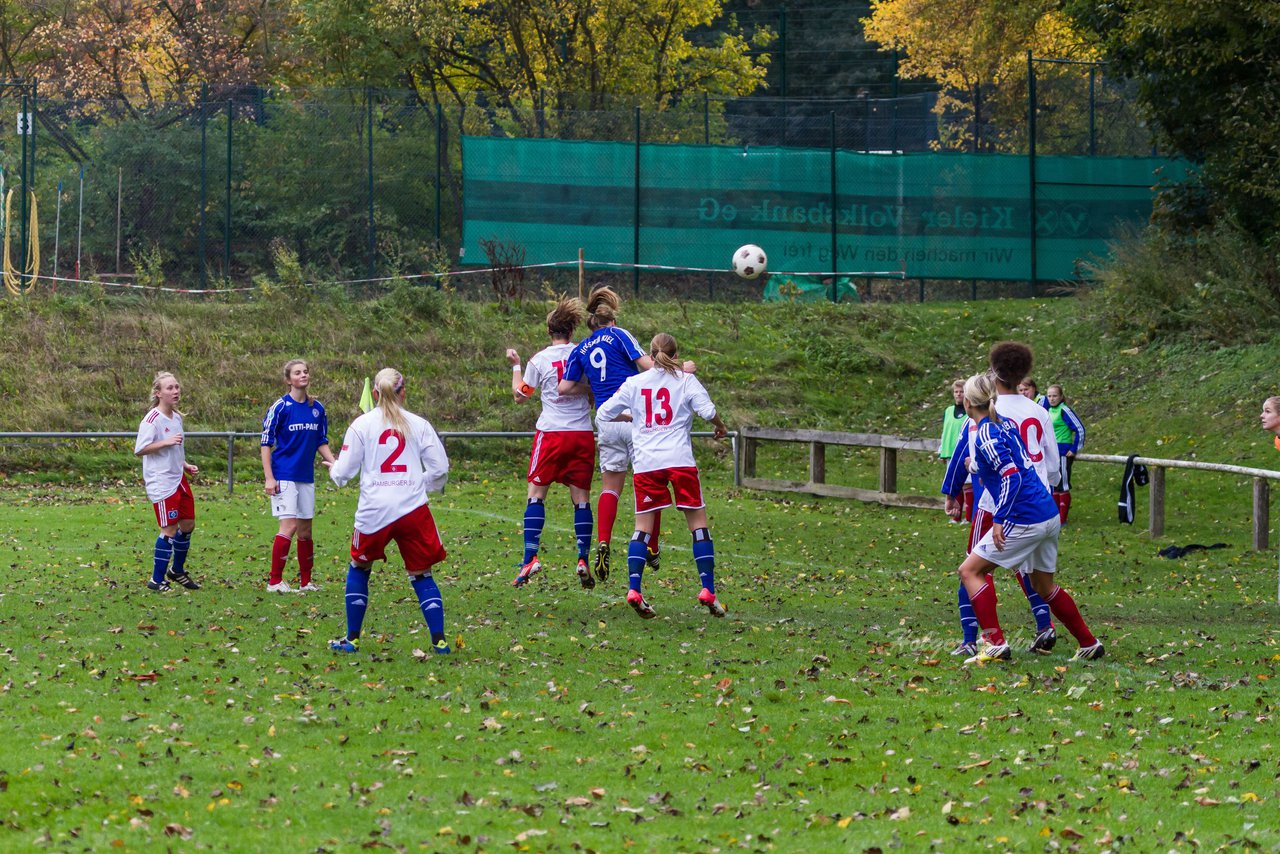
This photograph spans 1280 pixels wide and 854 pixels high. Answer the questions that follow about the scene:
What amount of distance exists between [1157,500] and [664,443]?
8654 mm

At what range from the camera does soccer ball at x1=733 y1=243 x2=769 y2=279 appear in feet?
92.1

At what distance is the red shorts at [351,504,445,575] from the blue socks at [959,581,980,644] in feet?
10.5

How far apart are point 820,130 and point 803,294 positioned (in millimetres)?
3726

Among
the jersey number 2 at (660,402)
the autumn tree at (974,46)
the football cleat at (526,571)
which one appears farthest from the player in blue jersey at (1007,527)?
the autumn tree at (974,46)

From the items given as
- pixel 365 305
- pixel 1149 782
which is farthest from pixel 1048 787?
pixel 365 305

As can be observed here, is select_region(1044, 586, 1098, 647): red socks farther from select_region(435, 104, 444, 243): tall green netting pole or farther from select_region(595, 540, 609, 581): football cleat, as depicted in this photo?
select_region(435, 104, 444, 243): tall green netting pole

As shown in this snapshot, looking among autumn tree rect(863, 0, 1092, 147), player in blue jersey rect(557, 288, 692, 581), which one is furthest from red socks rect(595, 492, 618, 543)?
autumn tree rect(863, 0, 1092, 147)

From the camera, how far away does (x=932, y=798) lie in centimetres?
→ 650

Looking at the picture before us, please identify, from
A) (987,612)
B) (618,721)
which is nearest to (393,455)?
(618,721)

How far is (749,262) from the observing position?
28.1 m

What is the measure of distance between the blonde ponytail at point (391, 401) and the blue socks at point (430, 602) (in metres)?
0.89

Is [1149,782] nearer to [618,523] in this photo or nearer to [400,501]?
[400,501]

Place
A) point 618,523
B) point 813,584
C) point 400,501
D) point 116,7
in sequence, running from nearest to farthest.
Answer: point 400,501 < point 813,584 < point 618,523 < point 116,7

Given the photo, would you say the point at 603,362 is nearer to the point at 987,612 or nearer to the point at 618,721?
the point at 987,612
